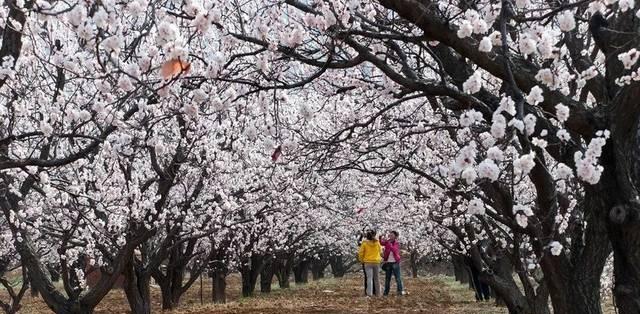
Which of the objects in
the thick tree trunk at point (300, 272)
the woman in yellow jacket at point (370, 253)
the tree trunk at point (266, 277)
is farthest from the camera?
the thick tree trunk at point (300, 272)

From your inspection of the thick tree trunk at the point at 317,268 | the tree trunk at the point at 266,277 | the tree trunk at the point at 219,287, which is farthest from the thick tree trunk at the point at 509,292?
the thick tree trunk at the point at 317,268

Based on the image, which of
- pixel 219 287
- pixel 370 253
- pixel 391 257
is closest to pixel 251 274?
pixel 219 287

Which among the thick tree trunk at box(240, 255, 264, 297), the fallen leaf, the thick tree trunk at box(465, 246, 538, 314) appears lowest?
the thick tree trunk at box(465, 246, 538, 314)

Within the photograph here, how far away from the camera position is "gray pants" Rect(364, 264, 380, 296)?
19784 millimetres

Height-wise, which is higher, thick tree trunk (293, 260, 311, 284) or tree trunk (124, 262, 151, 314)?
thick tree trunk (293, 260, 311, 284)

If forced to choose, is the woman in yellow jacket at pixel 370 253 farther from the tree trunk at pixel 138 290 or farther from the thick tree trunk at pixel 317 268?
the thick tree trunk at pixel 317 268

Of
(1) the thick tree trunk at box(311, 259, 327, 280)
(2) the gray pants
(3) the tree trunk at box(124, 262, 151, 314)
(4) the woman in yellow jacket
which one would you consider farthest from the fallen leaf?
(1) the thick tree trunk at box(311, 259, 327, 280)

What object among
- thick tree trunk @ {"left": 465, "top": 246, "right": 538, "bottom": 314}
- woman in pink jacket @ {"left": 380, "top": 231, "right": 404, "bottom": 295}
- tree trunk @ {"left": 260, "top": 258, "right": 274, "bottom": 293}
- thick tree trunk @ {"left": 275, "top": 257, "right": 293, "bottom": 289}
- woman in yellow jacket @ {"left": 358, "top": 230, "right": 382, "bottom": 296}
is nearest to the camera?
thick tree trunk @ {"left": 465, "top": 246, "right": 538, "bottom": 314}

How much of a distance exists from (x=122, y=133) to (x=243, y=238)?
13.2 metres

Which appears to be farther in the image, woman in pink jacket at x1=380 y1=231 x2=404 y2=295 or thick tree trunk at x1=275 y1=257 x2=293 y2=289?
thick tree trunk at x1=275 y1=257 x2=293 y2=289

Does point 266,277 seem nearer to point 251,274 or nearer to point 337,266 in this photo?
point 251,274

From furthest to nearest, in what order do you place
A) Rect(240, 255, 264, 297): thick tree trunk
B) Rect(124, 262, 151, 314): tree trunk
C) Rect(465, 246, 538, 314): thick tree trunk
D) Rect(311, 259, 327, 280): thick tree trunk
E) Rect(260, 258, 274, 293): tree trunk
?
Rect(311, 259, 327, 280): thick tree trunk
Rect(260, 258, 274, 293): tree trunk
Rect(240, 255, 264, 297): thick tree trunk
Rect(124, 262, 151, 314): tree trunk
Rect(465, 246, 538, 314): thick tree trunk

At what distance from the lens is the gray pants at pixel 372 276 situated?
779 inches

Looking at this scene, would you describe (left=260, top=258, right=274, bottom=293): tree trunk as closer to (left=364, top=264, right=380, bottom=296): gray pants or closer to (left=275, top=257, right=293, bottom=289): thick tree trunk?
(left=275, top=257, right=293, bottom=289): thick tree trunk
